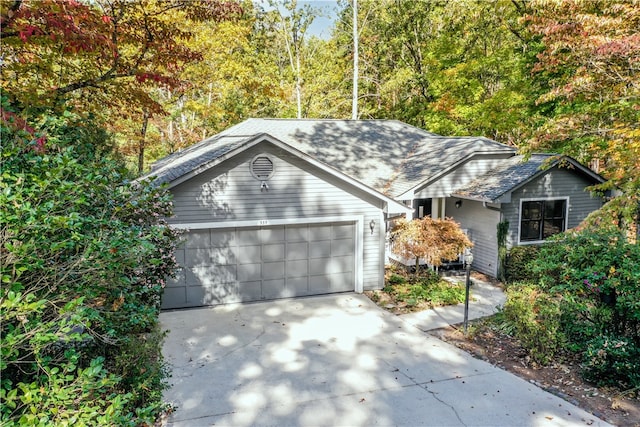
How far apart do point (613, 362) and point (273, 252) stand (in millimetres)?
7890

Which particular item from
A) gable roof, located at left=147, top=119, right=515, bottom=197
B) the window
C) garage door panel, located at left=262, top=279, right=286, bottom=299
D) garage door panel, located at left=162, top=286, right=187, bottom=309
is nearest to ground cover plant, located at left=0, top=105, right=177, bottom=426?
garage door panel, located at left=162, top=286, right=187, bottom=309

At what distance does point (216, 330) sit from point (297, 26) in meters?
24.2

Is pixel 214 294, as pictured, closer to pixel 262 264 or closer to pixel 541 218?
pixel 262 264

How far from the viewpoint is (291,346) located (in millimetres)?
8891

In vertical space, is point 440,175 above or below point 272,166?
below

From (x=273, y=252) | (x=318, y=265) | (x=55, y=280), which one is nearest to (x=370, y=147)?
(x=318, y=265)

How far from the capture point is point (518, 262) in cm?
1365

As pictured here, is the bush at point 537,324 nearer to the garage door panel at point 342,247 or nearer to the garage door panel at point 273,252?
the garage door panel at point 342,247

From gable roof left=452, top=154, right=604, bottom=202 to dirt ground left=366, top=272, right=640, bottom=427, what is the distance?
4863 millimetres

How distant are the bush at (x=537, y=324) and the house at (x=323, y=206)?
420cm

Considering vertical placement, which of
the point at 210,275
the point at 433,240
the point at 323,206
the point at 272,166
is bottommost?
the point at 210,275

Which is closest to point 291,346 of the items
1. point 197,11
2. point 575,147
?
point 197,11

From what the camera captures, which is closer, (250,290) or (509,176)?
(250,290)

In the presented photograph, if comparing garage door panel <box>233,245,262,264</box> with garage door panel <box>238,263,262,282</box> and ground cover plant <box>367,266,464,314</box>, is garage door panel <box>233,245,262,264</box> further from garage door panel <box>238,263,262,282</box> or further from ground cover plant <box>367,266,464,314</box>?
ground cover plant <box>367,266,464,314</box>
